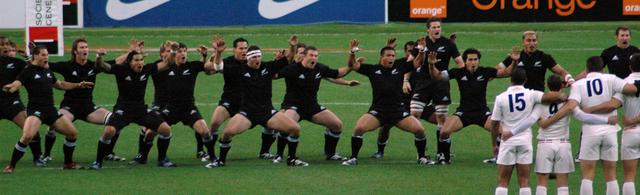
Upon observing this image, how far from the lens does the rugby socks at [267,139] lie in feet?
75.8

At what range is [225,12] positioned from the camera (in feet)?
134

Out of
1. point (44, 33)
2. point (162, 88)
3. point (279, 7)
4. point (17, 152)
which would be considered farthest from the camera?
point (279, 7)

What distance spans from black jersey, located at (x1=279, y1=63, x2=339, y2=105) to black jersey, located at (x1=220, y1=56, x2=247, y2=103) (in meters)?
0.79

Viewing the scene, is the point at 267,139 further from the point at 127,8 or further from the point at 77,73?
the point at 127,8

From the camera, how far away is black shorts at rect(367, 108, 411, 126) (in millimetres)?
22125

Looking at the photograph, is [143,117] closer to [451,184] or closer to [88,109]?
[88,109]

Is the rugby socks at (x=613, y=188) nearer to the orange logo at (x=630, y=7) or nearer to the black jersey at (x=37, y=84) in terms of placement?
the black jersey at (x=37, y=84)

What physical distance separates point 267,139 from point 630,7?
20477 millimetres

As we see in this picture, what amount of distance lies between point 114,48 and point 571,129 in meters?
16.3

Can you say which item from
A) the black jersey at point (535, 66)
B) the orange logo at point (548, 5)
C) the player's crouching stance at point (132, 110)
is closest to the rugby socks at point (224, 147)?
the player's crouching stance at point (132, 110)

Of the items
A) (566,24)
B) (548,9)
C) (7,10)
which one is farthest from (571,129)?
(7,10)

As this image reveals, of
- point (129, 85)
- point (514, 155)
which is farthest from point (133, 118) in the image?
point (514, 155)

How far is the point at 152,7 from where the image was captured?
40.8m

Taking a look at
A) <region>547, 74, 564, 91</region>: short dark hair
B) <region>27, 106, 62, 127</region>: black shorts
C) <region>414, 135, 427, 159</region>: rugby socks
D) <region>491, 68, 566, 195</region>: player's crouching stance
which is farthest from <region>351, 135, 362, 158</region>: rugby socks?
<region>547, 74, 564, 91</region>: short dark hair
